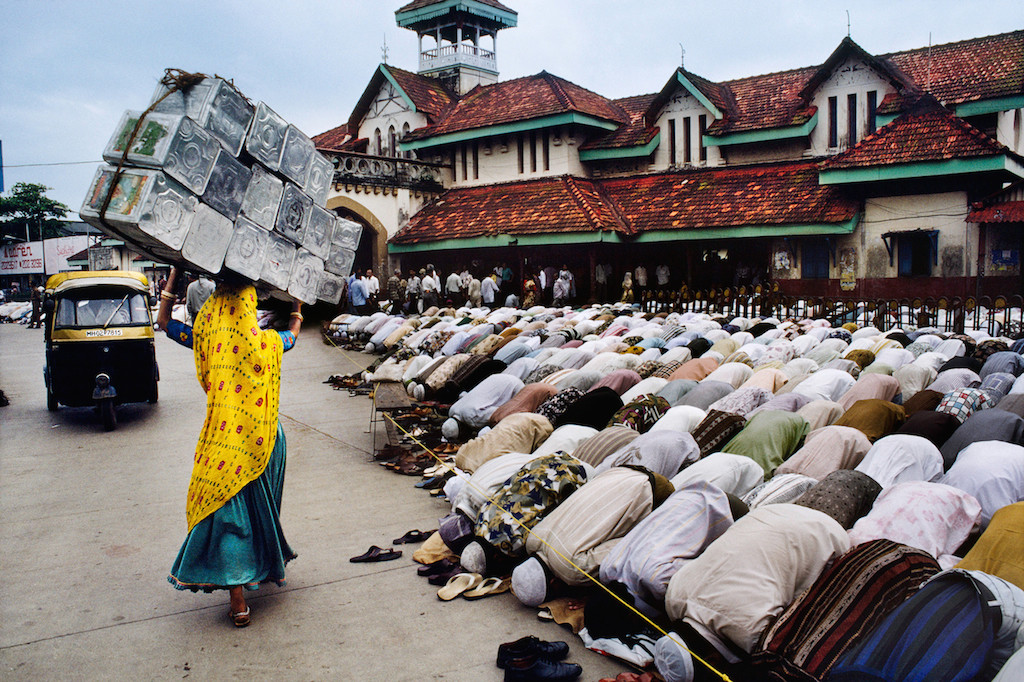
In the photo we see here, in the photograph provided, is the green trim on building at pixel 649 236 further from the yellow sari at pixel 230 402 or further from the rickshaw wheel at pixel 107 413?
the yellow sari at pixel 230 402

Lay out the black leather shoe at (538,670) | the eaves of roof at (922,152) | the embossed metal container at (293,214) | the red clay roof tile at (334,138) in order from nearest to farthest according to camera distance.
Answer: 1. the black leather shoe at (538,670)
2. the embossed metal container at (293,214)
3. the eaves of roof at (922,152)
4. the red clay roof tile at (334,138)

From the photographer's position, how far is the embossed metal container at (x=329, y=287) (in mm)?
4816

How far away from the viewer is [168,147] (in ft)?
12.9

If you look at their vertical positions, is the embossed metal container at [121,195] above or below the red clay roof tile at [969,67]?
below

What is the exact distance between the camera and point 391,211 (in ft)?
82.5

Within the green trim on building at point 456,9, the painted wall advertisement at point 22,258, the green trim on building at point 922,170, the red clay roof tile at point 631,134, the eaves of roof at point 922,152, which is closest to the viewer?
the green trim on building at point 922,170

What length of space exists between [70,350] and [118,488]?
3.69m

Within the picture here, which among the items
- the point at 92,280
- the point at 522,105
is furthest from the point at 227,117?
the point at 522,105

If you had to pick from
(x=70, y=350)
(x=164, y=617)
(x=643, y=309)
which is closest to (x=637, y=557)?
(x=164, y=617)

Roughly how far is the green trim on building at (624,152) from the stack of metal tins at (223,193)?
1886 centimetres

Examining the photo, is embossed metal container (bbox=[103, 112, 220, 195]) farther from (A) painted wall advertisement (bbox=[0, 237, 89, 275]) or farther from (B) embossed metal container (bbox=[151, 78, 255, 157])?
(A) painted wall advertisement (bbox=[0, 237, 89, 275])

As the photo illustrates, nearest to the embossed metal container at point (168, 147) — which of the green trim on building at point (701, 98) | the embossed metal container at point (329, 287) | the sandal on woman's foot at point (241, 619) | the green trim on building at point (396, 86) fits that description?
the embossed metal container at point (329, 287)

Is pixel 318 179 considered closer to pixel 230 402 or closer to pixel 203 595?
pixel 230 402

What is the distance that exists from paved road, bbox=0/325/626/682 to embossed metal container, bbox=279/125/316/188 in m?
2.55
